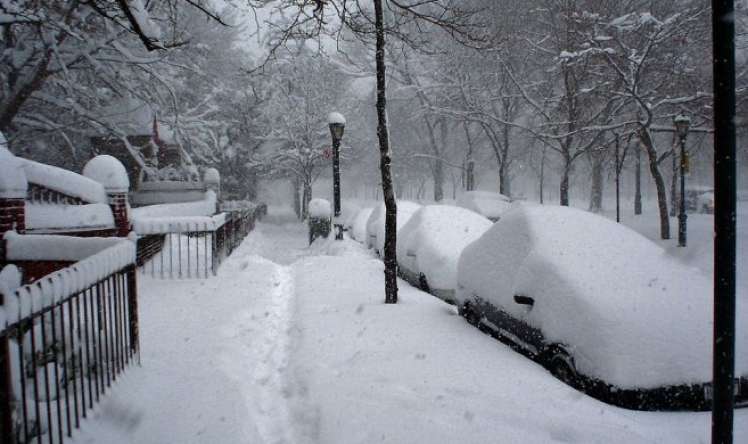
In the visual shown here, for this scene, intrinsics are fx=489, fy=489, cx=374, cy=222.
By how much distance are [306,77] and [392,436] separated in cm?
3336

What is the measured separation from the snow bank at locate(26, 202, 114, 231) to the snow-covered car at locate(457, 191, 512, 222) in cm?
1573

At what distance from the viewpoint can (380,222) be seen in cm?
1408

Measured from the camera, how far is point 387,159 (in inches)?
302

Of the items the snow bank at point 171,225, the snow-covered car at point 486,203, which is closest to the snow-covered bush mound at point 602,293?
the snow bank at point 171,225

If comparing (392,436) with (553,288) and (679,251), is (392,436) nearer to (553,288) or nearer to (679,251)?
(553,288)

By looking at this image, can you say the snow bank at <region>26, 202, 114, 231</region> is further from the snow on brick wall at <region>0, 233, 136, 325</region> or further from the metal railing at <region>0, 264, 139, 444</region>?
the metal railing at <region>0, 264, 139, 444</region>

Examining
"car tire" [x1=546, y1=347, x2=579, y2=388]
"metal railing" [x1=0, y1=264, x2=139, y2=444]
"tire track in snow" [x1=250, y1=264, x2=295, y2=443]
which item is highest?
"metal railing" [x1=0, y1=264, x2=139, y2=444]

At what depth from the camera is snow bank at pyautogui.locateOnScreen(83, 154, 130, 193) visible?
973 centimetres

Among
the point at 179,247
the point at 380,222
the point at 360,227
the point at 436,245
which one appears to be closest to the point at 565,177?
the point at 360,227

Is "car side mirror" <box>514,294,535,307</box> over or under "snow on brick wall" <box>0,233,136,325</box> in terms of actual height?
→ under

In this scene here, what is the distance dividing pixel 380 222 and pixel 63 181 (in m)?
7.85

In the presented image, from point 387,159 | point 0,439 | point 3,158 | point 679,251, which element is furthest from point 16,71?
point 679,251

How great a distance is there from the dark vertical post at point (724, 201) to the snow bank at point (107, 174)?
978cm

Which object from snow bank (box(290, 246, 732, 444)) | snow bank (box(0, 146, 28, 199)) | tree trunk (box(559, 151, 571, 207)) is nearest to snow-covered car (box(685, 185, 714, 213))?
tree trunk (box(559, 151, 571, 207))
